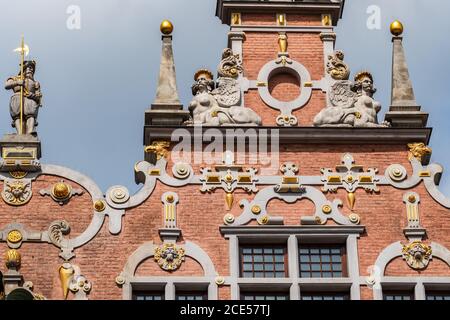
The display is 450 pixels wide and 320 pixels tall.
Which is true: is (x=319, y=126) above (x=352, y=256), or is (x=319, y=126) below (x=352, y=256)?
above

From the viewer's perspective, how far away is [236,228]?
111ft

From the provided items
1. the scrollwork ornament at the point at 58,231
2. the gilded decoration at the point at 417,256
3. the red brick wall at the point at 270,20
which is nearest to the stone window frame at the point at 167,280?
the scrollwork ornament at the point at 58,231

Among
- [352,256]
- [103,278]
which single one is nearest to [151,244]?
[103,278]

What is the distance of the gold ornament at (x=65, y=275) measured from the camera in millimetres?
32875

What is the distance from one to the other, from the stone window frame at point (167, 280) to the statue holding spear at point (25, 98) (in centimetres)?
316

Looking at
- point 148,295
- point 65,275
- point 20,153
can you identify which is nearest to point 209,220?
point 148,295

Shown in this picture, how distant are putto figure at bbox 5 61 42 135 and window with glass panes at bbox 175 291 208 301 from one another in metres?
Result: 4.09

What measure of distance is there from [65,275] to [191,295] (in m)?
2.19

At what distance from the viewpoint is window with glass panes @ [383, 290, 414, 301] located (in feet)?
109

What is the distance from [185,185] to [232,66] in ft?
8.97

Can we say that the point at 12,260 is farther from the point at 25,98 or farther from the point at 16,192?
the point at 25,98
